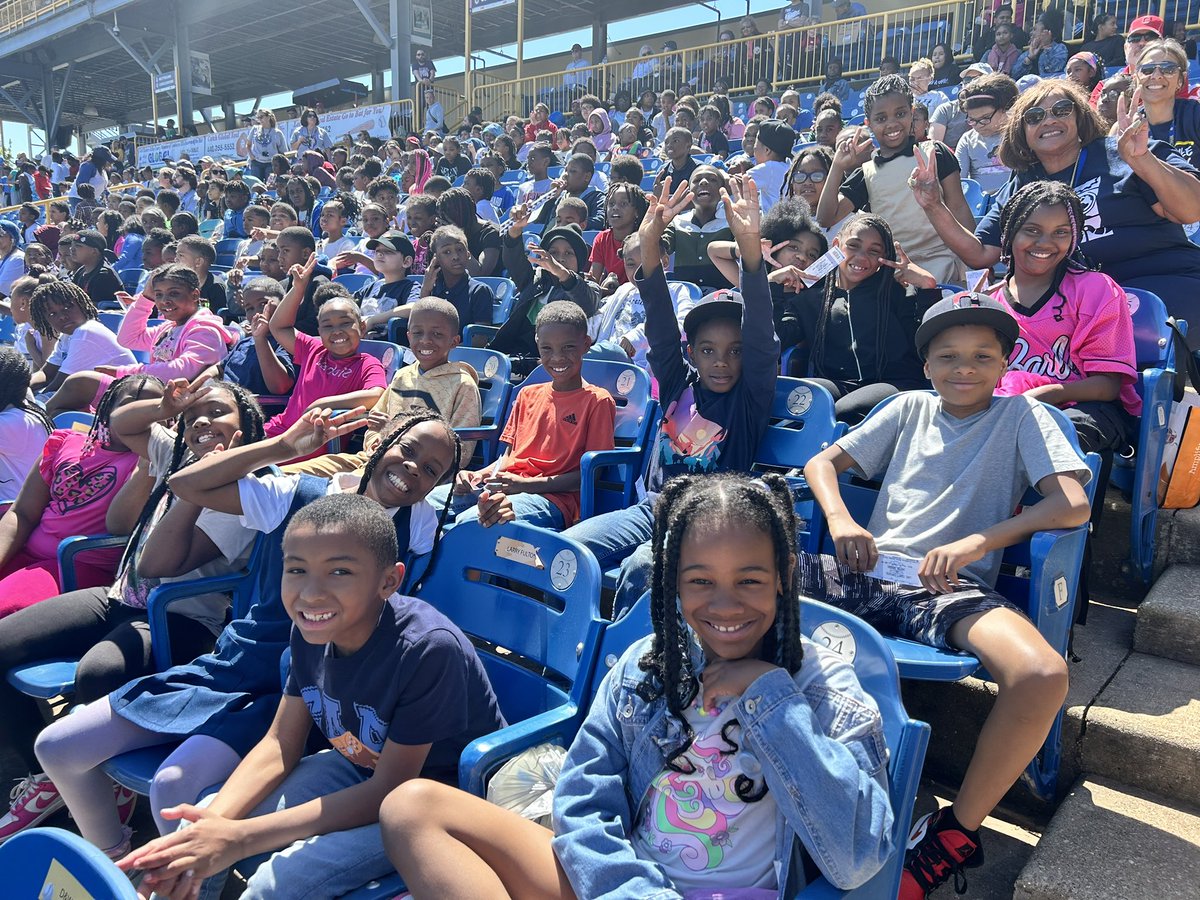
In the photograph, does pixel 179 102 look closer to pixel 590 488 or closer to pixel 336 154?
pixel 336 154

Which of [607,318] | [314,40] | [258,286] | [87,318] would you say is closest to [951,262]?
[607,318]

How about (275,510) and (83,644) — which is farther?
(83,644)

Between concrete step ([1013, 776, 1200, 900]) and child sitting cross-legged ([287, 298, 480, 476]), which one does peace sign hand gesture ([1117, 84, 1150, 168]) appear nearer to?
concrete step ([1013, 776, 1200, 900])

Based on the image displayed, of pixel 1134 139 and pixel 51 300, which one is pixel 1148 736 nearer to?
pixel 1134 139

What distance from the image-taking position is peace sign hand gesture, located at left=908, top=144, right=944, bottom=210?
11.7ft

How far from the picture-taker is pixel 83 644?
8.90ft

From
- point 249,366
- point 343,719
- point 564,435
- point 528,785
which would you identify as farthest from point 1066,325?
point 249,366

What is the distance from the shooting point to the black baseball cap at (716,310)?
3174 millimetres

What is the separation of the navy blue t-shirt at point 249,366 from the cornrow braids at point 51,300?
1.08m

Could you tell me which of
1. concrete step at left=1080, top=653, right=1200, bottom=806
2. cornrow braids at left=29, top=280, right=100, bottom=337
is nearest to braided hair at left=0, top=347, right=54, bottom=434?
cornrow braids at left=29, top=280, right=100, bottom=337

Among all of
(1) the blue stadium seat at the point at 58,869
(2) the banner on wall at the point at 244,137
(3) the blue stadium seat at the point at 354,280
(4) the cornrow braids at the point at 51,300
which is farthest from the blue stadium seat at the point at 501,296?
(2) the banner on wall at the point at 244,137

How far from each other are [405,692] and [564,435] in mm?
1852

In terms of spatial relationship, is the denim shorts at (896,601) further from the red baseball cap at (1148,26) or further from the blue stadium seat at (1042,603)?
the red baseball cap at (1148,26)

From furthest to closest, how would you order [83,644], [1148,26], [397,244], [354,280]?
1. [354,280]
2. [397,244]
3. [1148,26]
4. [83,644]
